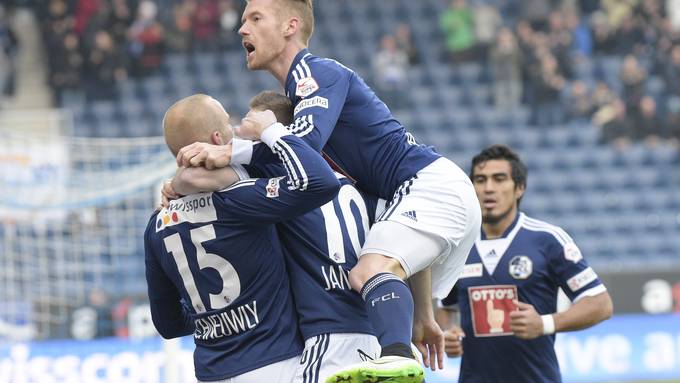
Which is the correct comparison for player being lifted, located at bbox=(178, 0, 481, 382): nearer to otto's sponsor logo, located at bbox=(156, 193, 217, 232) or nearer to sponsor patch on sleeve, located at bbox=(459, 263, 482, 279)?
otto's sponsor logo, located at bbox=(156, 193, 217, 232)

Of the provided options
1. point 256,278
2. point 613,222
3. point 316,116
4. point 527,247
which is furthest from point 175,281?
Result: point 613,222

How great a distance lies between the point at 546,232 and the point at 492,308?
0.51m

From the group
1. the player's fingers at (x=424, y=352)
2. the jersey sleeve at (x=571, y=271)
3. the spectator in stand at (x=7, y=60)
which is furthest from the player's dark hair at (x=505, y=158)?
the spectator in stand at (x=7, y=60)

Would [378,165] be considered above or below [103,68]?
below

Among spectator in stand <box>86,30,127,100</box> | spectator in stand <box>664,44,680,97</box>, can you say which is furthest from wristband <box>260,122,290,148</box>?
spectator in stand <box>664,44,680,97</box>

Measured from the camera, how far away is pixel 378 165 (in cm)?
499

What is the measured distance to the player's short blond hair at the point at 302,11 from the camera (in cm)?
507

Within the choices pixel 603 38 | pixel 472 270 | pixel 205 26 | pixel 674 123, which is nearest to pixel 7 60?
pixel 205 26

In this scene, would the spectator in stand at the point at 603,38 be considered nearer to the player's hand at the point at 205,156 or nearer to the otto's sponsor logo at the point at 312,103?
the otto's sponsor logo at the point at 312,103

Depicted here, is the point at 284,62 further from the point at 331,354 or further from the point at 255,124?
the point at 331,354

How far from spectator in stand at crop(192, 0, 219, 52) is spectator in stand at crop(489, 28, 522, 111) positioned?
188 inches

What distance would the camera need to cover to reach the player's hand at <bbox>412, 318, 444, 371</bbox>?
5.09 metres

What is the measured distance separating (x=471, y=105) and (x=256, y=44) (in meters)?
16.0

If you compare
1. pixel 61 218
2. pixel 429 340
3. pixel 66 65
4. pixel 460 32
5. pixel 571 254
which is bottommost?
pixel 429 340
